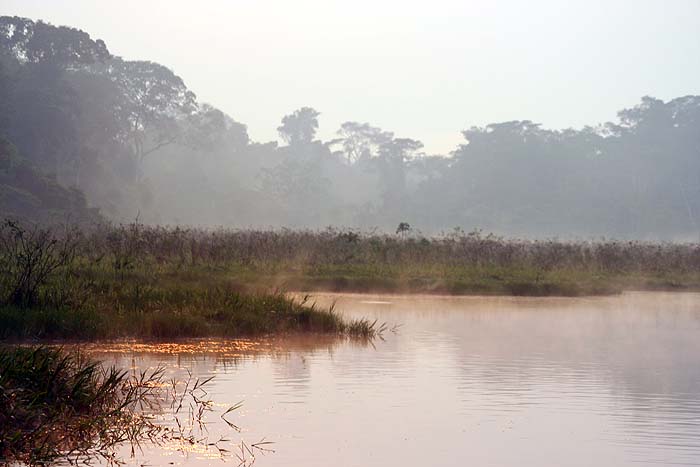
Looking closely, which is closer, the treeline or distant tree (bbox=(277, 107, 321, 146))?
the treeline

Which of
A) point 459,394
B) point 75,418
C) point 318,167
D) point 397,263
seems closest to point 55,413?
point 75,418

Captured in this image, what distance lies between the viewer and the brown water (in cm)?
716

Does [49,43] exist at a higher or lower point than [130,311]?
higher

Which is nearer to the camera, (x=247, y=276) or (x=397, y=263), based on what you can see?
(x=247, y=276)

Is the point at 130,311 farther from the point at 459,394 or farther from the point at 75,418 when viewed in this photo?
the point at 75,418

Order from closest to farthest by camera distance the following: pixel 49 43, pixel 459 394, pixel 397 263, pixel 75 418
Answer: pixel 75 418 < pixel 459 394 < pixel 397 263 < pixel 49 43

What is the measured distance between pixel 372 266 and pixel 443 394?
13963mm

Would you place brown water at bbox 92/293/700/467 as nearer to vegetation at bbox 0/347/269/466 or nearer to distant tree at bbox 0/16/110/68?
vegetation at bbox 0/347/269/466

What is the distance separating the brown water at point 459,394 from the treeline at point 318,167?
40.1 metres

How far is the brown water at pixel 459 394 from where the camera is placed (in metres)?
7.16

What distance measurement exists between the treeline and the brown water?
131 feet

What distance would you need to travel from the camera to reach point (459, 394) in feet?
31.1

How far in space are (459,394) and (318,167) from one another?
70693 mm

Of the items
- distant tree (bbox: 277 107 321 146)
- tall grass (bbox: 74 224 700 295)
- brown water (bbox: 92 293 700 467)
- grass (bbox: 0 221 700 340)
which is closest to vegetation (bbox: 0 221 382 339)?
grass (bbox: 0 221 700 340)
